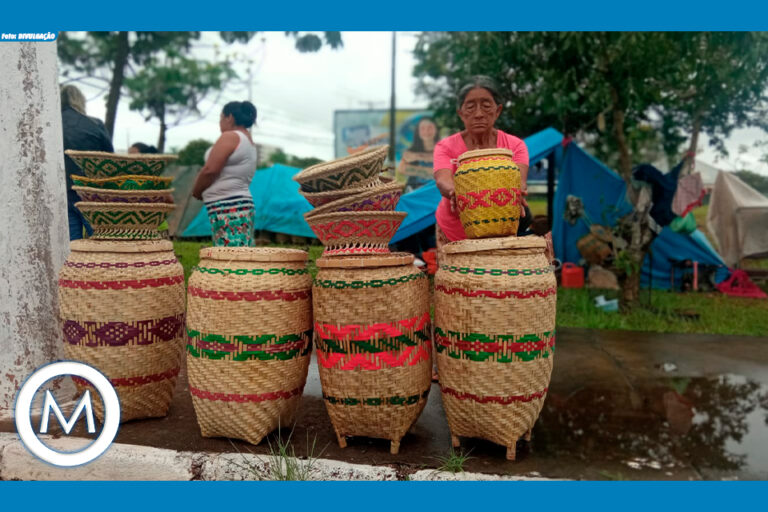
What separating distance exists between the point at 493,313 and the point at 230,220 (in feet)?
6.69

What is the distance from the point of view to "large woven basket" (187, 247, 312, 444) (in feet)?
8.21

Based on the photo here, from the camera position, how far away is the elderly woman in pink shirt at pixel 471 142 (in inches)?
118

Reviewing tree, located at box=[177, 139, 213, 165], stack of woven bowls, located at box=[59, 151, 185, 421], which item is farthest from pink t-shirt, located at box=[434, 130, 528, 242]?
tree, located at box=[177, 139, 213, 165]

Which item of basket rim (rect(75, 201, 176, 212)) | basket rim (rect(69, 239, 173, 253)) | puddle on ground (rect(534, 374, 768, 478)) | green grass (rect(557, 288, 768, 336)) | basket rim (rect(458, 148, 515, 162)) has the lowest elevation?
green grass (rect(557, 288, 768, 336))

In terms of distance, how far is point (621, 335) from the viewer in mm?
5176

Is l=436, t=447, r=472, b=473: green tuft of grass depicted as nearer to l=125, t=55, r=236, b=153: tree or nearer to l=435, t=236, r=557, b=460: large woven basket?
l=435, t=236, r=557, b=460: large woven basket

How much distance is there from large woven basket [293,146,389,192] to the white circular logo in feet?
4.01

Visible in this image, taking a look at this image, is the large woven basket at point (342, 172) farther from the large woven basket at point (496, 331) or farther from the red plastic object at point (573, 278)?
the red plastic object at point (573, 278)

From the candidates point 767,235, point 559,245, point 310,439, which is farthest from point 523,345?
point 767,235

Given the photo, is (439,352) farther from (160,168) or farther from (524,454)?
(160,168)

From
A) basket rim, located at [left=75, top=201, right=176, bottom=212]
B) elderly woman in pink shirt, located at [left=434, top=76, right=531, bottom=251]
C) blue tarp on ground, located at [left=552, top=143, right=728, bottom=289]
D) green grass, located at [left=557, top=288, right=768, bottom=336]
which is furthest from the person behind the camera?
blue tarp on ground, located at [left=552, top=143, right=728, bottom=289]

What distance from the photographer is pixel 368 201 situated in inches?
101

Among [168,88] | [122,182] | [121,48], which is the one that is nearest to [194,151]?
[168,88]

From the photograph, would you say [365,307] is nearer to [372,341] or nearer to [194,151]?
[372,341]
